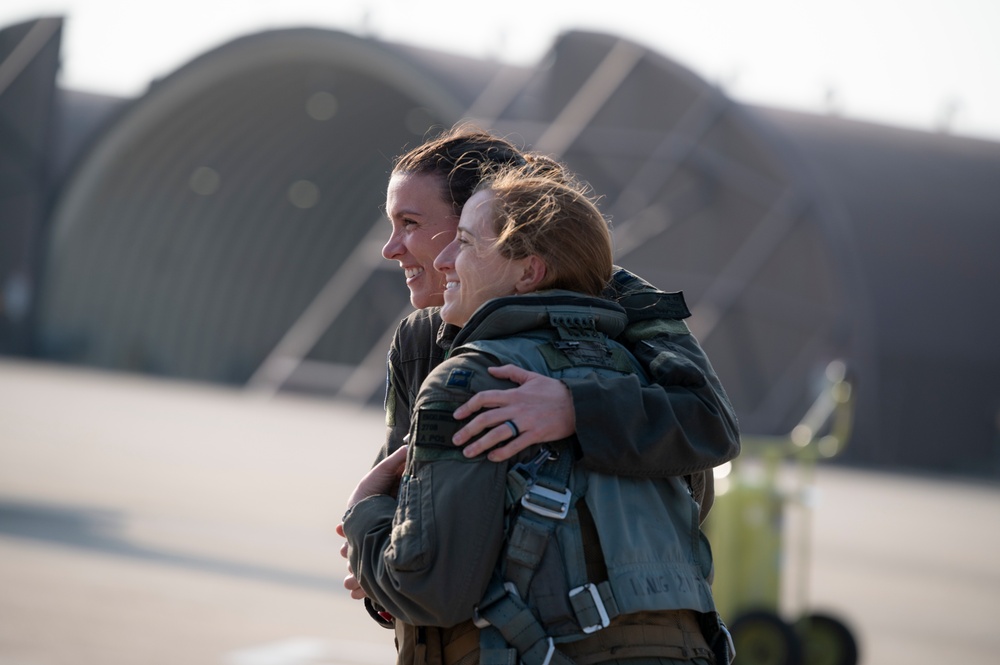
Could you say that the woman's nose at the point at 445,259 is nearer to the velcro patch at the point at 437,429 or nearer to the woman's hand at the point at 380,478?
the woman's hand at the point at 380,478

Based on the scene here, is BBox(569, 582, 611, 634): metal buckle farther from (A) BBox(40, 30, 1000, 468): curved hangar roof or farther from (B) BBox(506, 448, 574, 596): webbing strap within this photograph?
(A) BBox(40, 30, 1000, 468): curved hangar roof

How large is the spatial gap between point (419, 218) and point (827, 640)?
17.0ft

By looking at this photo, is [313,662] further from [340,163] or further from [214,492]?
[340,163]

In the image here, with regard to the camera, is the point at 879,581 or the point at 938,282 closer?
the point at 879,581

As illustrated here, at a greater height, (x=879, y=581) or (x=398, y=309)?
(x=398, y=309)

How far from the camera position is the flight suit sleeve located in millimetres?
2270

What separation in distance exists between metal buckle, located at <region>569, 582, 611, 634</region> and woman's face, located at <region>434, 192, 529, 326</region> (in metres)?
0.60

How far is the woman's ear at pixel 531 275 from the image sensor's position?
2531 mm

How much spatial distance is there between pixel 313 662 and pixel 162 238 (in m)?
31.4

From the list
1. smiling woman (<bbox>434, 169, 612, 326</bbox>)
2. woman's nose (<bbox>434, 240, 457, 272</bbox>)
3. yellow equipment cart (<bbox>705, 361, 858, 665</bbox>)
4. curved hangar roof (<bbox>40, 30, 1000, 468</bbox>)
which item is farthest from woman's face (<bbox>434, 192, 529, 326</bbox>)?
curved hangar roof (<bbox>40, 30, 1000, 468</bbox>)

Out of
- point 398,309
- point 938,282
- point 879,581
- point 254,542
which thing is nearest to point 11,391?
point 398,309

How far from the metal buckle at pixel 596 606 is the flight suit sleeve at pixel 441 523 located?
155 mm

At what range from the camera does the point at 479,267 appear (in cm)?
257

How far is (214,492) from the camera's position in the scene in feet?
43.4
